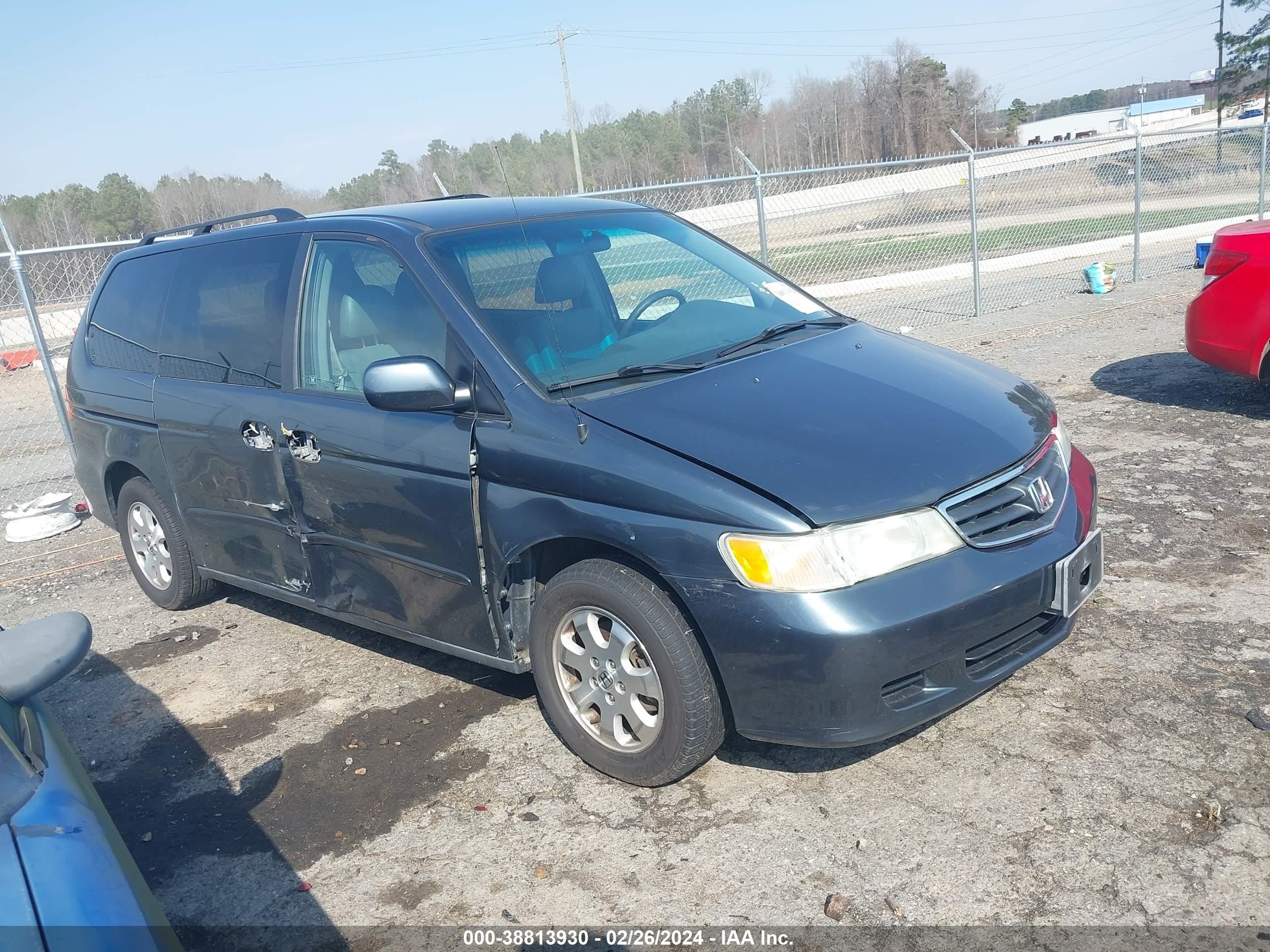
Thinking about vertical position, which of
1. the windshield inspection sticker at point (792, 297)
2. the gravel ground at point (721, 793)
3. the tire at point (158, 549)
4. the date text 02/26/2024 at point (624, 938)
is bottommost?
the gravel ground at point (721, 793)

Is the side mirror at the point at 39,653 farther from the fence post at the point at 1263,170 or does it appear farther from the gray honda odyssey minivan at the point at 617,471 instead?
the fence post at the point at 1263,170

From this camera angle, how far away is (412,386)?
3418 millimetres

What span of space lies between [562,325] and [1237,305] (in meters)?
4.93

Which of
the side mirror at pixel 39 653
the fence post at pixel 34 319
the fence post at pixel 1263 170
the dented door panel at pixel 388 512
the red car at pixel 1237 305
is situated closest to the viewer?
the side mirror at pixel 39 653

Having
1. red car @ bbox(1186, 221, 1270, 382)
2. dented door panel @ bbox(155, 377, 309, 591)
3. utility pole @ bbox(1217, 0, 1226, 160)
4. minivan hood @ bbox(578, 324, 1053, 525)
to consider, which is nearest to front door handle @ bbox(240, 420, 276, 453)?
dented door panel @ bbox(155, 377, 309, 591)

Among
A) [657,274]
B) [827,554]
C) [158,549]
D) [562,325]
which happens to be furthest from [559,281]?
[158,549]

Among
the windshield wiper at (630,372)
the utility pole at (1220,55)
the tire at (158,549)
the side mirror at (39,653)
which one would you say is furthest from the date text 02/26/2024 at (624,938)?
the utility pole at (1220,55)

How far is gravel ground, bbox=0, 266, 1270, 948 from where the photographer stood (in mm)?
2777

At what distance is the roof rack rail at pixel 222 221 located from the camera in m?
4.75

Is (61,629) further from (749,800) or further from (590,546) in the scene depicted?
(749,800)

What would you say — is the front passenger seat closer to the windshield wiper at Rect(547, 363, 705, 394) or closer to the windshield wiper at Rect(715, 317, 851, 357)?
the windshield wiper at Rect(547, 363, 705, 394)

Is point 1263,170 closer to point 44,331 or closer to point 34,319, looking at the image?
point 34,319

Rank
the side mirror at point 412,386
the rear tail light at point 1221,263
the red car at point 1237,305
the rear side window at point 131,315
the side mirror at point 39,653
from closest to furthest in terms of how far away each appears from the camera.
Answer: the side mirror at point 39,653 < the side mirror at point 412,386 < the rear side window at point 131,315 < the red car at point 1237,305 < the rear tail light at point 1221,263

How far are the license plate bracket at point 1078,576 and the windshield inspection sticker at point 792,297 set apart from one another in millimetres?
1501
